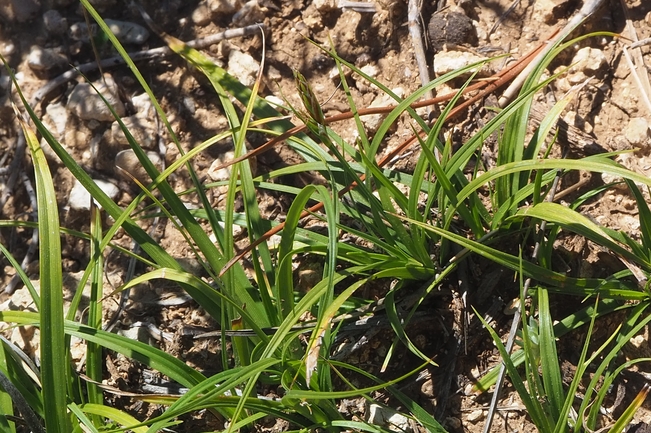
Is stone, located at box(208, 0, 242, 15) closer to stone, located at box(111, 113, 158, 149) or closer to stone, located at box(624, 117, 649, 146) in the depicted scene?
stone, located at box(111, 113, 158, 149)

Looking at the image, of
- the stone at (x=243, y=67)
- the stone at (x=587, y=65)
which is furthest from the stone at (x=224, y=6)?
the stone at (x=587, y=65)

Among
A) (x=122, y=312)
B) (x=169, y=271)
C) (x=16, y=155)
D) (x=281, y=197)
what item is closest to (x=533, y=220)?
(x=281, y=197)

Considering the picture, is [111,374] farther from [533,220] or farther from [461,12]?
[461,12]

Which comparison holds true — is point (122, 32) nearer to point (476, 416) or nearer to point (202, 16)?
point (202, 16)

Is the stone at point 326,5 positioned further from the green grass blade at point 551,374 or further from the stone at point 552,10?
the green grass blade at point 551,374

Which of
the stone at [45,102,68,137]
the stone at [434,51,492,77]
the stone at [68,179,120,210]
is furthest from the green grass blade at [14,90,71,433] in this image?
the stone at [434,51,492,77]

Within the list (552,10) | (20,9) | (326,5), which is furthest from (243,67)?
(552,10)
